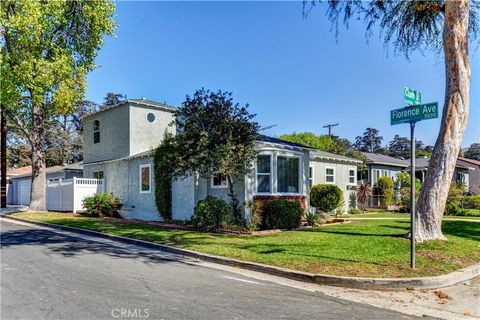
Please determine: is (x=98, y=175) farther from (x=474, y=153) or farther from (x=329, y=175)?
(x=474, y=153)

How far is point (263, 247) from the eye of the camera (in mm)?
9945

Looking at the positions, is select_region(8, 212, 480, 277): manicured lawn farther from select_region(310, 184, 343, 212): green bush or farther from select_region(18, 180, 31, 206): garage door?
select_region(18, 180, 31, 206): garage door

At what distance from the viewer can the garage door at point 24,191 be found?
32.7 meters

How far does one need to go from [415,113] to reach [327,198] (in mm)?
12864

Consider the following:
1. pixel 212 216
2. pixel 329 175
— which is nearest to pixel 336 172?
pixel 329 175

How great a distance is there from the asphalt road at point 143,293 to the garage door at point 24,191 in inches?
1047

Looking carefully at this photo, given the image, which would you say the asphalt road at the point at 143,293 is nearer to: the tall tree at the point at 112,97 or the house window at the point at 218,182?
the house window at the point at 218,182

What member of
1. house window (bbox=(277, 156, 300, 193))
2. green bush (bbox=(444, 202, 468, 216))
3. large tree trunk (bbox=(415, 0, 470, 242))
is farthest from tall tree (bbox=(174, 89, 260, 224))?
green bush (bbox=(444, 202, 468, 216))

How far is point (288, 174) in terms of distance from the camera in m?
15.9

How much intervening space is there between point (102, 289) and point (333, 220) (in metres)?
12.4

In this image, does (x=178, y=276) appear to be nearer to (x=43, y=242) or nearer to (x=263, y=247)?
(x=263, y=247)

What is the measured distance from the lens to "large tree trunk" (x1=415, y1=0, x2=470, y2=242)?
9891 mm

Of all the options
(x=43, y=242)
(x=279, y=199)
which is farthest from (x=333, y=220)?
(x=43, y=242)

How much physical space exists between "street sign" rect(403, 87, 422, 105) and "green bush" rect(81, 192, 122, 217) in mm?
16789
